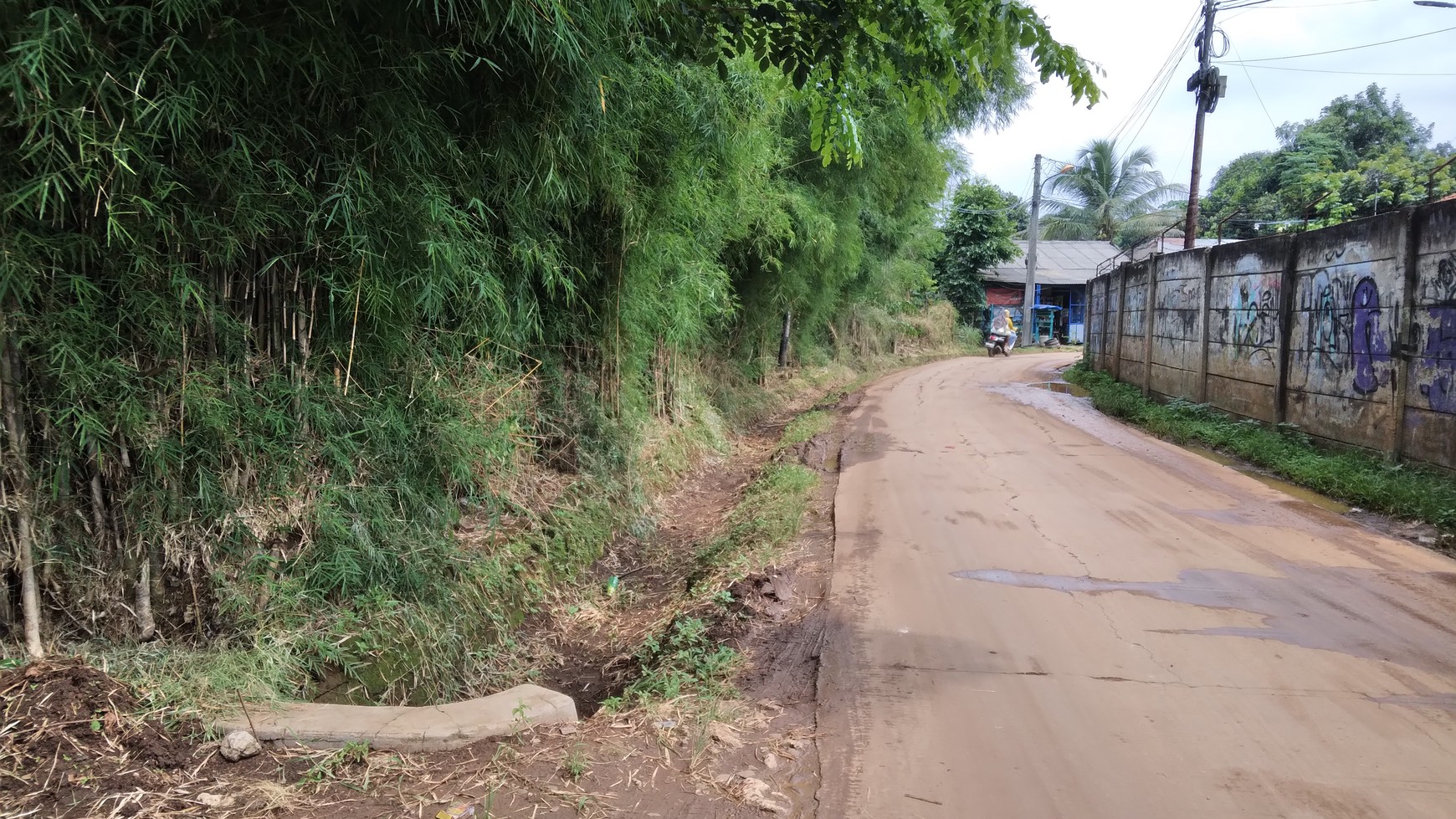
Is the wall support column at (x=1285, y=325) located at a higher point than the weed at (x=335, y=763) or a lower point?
higher

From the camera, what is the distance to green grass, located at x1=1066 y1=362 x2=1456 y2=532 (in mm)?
5566

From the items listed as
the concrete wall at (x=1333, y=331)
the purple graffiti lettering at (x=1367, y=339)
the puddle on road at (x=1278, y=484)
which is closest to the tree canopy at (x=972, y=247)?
the concrete wall at (x=1333, y=331)

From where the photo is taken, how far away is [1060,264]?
3108cm

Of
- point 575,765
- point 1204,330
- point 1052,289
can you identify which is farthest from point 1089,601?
point 1052,289

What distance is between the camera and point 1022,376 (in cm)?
1639

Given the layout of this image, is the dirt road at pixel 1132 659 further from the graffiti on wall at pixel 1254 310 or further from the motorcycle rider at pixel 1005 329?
the motorcycle rider at pixel 1005 329

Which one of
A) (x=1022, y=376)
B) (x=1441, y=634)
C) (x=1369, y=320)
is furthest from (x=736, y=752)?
(x=1022, y=376)

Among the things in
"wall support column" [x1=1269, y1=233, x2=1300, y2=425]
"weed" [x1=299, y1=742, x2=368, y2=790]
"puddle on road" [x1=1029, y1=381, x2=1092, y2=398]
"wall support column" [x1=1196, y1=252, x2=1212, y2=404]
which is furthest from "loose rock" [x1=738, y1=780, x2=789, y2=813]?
"puddle on road" [x1=1029, y1=381, x2=1092, y2=398]

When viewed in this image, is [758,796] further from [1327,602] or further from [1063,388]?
[1063,388]

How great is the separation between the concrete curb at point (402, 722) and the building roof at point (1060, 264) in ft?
92.8

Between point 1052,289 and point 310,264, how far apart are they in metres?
30.7

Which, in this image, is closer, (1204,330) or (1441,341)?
(1441,341)

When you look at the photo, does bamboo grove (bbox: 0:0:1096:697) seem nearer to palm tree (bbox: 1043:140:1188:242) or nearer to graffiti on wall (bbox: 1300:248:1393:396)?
graffiti on wall (bbox: 1300:248:1393:396)

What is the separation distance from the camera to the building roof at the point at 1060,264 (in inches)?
1168
